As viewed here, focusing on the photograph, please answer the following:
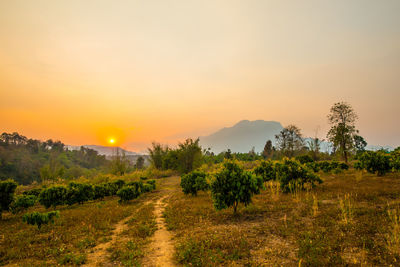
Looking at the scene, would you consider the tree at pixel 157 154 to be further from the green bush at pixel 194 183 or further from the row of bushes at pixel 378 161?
the row of bushes at pixel 378 161

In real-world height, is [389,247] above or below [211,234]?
above

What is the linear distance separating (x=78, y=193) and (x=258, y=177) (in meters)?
15.9

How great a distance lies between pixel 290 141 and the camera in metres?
55.2

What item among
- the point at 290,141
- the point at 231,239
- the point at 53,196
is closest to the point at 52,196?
the point at 53,196

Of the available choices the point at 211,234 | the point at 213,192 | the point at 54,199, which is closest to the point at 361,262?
the point at 211,234

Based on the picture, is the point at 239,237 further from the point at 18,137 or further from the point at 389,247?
the point at 18,137

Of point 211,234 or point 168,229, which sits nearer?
point 211,234

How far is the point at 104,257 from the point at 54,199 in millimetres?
12411

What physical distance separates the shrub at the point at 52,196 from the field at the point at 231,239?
4415 mm

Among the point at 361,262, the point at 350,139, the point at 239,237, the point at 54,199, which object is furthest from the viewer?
the point at 350,139

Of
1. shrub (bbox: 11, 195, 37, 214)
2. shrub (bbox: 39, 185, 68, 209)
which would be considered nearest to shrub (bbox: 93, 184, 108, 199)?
shrub (bbox: 39, 185, 68, 209)

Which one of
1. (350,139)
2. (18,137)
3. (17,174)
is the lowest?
(17,174)

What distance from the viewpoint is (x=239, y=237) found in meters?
6.79

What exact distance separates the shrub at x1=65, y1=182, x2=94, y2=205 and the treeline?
19330 millimetres
